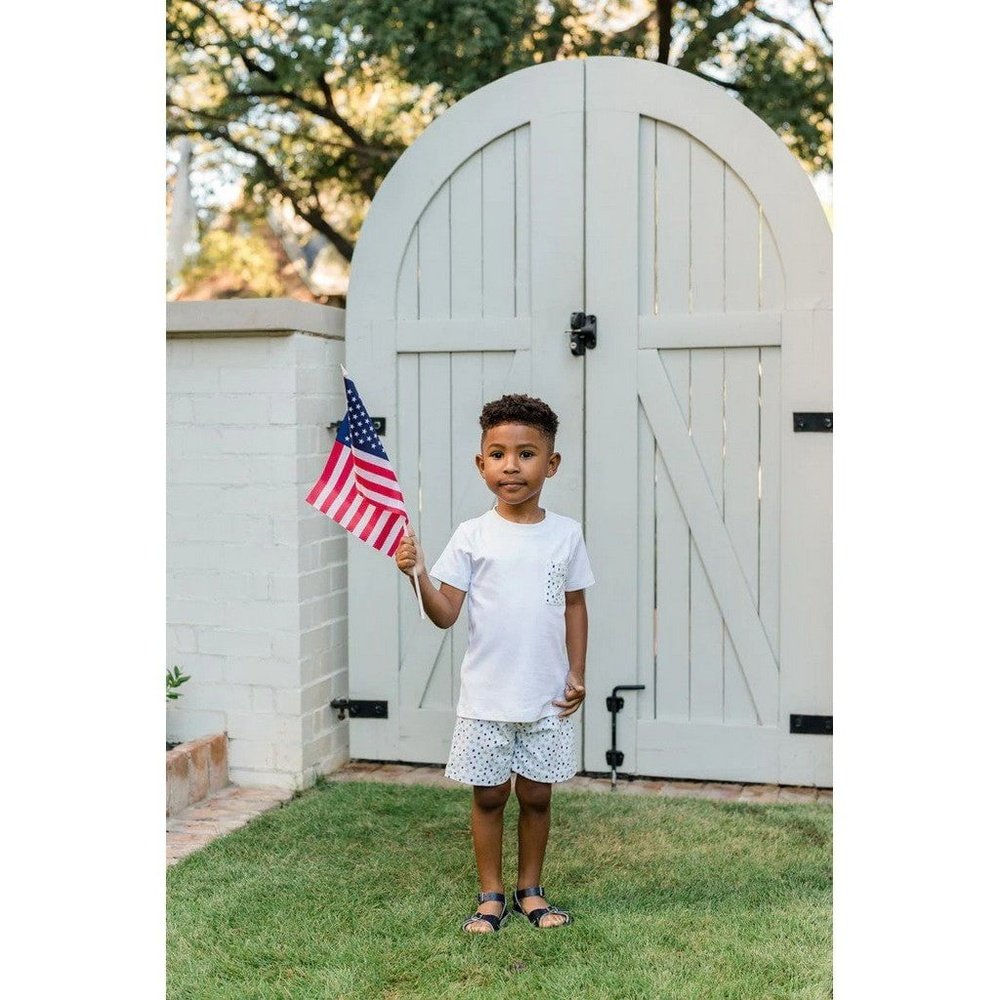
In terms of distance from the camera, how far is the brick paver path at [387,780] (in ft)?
13.6

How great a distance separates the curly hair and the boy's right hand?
0.41m

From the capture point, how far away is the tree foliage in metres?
9.52

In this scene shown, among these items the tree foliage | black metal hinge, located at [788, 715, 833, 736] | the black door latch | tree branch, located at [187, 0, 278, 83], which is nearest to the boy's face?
the black door latch

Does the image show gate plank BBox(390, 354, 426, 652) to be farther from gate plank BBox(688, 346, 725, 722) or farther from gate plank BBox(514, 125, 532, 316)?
gate plank BBox(688, 346, 725, 722)

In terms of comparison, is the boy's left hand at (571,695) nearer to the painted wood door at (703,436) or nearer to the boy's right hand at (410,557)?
the boy's right hand at (410,557)

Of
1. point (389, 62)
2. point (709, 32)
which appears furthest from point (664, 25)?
point (389, 62)

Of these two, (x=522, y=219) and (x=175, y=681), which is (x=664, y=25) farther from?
(x=175, y=681)

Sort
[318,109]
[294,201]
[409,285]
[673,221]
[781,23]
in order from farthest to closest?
1. [294,201]
2. [318,109]
3. [781,23]
4. [409,285]
5. [673,221]

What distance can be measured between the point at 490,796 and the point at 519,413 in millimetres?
1029

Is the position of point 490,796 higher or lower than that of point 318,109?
lower

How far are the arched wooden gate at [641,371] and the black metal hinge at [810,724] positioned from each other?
0.08 feet

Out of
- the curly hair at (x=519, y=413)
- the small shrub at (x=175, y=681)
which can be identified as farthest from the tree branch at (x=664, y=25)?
the curly hair at (x=519, y=413)

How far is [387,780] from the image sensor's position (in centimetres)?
478

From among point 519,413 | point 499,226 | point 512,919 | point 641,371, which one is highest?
point 499,226
